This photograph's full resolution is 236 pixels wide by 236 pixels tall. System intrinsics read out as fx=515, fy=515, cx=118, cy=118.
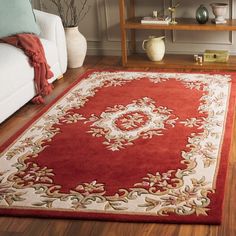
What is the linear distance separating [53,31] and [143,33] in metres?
1.16

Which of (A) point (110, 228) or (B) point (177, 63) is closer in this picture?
(A) point (110, 228)

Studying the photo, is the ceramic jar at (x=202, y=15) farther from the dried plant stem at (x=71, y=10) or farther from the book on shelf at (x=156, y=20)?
the dried plant stem at (x=71, y=10)

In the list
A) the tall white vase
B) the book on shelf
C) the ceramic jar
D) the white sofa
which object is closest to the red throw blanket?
the white sofa

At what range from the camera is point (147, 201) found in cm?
249

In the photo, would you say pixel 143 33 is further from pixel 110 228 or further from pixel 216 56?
pixel 110 228

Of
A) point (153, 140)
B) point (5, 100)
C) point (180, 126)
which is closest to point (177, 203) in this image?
point (153, 140)

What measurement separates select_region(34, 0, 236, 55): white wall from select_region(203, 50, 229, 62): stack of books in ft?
0.82

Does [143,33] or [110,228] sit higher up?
[143,33]

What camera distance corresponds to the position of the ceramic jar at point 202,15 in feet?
15.2

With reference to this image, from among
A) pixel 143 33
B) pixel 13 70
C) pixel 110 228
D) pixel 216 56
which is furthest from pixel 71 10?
pixel 110 228

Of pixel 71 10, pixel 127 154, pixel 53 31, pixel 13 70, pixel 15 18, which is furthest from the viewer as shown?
pixel 71 10

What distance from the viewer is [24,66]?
3.86 m

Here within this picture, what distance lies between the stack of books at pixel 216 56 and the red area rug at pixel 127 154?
50 centimetres

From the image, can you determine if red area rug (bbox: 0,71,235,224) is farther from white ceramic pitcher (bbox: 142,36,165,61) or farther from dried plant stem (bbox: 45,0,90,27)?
dried plant stem (bbox: 45,0,90,27)
